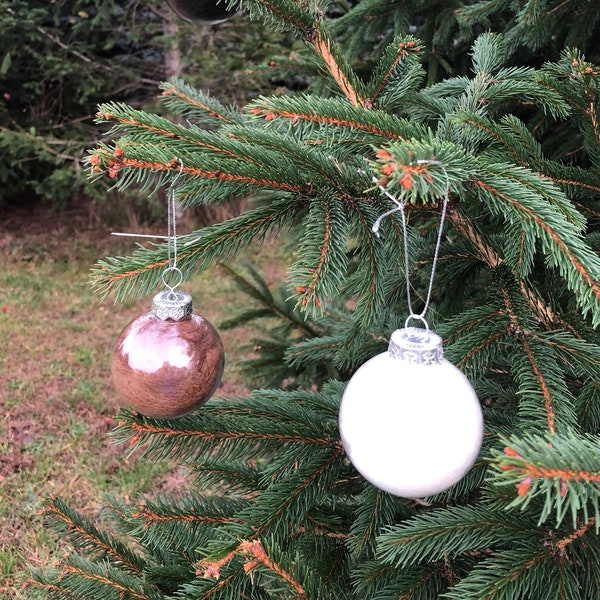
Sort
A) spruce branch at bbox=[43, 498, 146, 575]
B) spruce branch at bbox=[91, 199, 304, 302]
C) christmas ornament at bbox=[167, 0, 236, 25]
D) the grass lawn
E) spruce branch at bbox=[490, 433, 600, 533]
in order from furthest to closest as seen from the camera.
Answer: the grass lawn
christmas ornament at bbox=[167, 0, 236, 25]
spruce branch at bbox=[43, 498, 146, 575]
spruce branch at bbox=[91, 199, 304, 302]
spruce branch at bbox=[490, 433, 600, 533]

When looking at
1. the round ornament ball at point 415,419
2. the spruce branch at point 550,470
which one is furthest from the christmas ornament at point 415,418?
the spruce branch at point 550,470

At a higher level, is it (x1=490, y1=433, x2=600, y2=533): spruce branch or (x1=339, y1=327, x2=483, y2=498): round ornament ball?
(x1=490, y1=433, x2=600, y2=533): spruce branch

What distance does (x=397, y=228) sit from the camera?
1.00 m

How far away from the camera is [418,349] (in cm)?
78

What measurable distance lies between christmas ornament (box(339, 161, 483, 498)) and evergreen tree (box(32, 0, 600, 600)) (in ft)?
0.24

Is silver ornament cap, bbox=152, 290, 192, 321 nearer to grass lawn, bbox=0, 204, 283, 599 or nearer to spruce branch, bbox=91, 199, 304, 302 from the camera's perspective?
spruce branch, bbox=91, 199, 304, 302

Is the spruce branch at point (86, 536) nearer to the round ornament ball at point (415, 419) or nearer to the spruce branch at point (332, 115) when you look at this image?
the round ornament ball at point (415, 419)

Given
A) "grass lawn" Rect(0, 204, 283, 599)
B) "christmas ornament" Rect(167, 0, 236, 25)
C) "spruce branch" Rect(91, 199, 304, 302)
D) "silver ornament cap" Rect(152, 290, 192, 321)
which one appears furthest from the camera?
"grass lawn" Rect(0, 204, 283, 599)

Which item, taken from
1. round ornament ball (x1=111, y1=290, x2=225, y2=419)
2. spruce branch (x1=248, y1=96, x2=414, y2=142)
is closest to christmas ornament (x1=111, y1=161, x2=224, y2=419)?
round ornament ball (x1=111, y1=290, x2=225, y2=419)

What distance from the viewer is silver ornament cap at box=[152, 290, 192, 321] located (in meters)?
1.02

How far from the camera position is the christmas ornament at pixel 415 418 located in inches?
30.2

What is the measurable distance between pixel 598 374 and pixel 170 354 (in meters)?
0.70

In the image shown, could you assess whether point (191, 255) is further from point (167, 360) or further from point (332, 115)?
point (332, 115)

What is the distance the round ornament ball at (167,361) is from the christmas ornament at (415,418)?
0.32m
